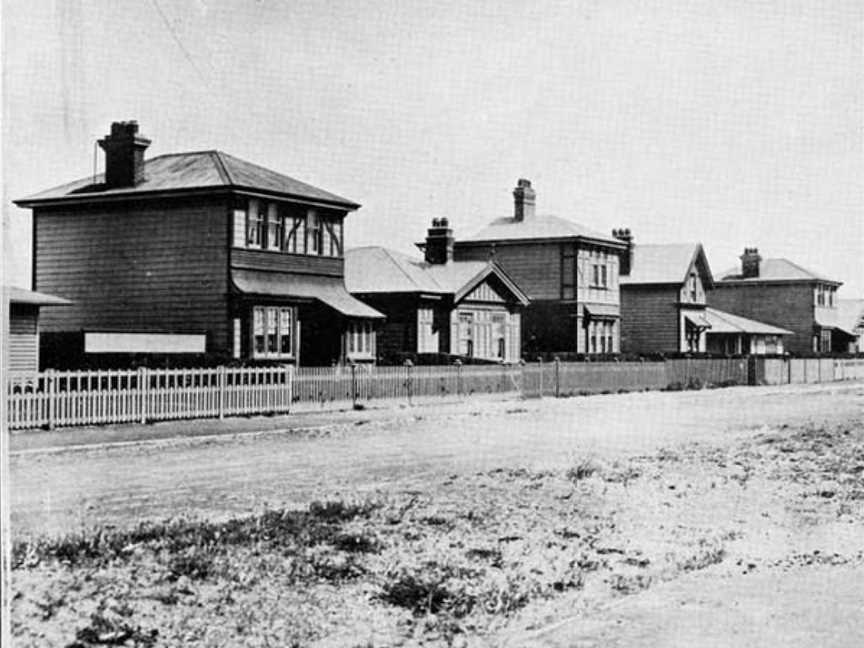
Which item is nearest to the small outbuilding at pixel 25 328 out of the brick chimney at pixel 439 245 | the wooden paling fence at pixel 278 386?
the wooden paling fence at pixel 278 386

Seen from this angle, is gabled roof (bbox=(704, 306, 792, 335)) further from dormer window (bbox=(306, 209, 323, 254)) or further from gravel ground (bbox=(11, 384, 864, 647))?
gravel ground (bbox=(11, 384, 864, 647))

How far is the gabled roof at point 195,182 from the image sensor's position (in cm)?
3219

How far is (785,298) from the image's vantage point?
74500mm

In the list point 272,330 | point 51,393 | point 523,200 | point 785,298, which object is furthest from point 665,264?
point 51,393

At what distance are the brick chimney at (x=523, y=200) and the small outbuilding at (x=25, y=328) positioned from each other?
3109 centimetres

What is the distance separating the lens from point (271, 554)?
30.6 feet

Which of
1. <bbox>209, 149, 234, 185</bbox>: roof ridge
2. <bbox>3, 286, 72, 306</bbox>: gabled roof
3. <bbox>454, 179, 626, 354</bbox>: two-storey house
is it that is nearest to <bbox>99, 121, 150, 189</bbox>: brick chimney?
<bbox>209, 149, 234, 185</bbox>: roof ridge

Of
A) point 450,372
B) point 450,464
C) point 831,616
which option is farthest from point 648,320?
point 831,616

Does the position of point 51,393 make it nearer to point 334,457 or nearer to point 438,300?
point 334,457

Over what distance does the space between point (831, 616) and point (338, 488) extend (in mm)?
6824

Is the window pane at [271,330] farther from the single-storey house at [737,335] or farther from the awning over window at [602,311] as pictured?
the single-storey house at [737,335]

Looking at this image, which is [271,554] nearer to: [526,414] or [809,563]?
[809,563]

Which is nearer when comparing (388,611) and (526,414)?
(388,611)

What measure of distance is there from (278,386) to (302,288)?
30.3 ft
